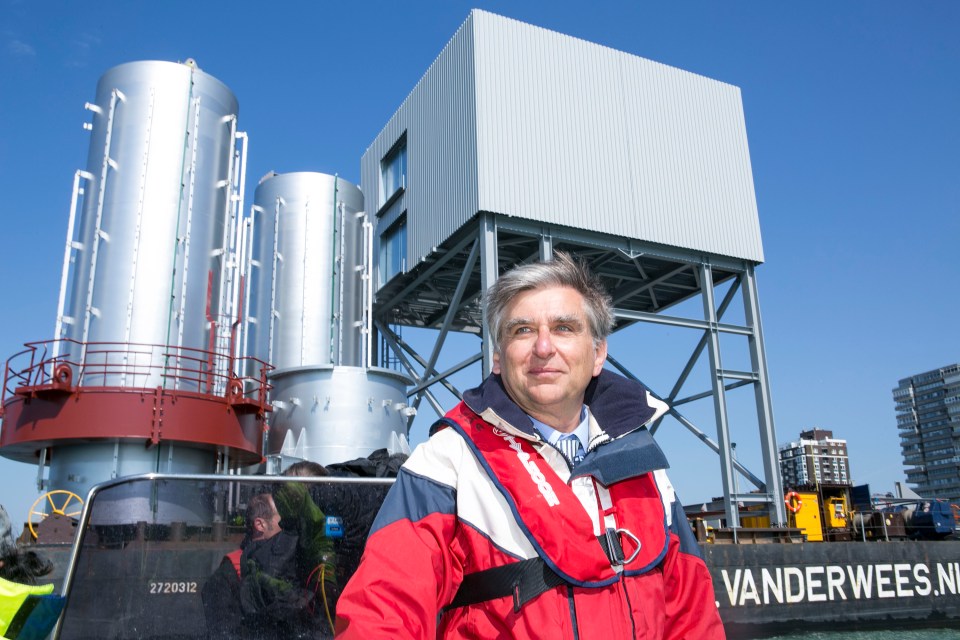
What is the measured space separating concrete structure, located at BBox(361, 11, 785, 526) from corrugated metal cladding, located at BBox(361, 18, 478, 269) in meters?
0.07

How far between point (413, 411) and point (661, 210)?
9.92 metres

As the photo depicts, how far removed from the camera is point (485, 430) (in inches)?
95.9

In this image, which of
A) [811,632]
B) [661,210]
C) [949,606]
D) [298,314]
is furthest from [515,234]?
[949,606]

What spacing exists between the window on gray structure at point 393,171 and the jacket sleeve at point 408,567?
975 inches

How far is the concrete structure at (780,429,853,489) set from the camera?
130 m

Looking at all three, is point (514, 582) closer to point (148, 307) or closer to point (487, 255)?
point (148, 307)

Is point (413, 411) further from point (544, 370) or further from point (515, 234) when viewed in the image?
point (544, 370)

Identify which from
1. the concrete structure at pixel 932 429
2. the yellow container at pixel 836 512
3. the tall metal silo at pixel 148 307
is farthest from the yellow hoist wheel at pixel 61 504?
the concrete structure at pixel 932 429

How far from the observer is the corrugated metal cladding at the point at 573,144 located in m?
21.8

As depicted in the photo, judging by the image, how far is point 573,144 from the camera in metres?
22.8

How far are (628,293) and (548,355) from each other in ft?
85.3

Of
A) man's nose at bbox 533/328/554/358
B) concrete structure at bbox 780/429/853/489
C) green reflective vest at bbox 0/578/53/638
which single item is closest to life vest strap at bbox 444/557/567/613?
man's nose at bbox 533/328/554/358

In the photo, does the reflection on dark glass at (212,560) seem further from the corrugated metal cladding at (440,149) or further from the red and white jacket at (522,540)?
the corrugated metal cladding at (440,149)

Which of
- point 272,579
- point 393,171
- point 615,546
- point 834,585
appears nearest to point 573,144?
point 393,171
